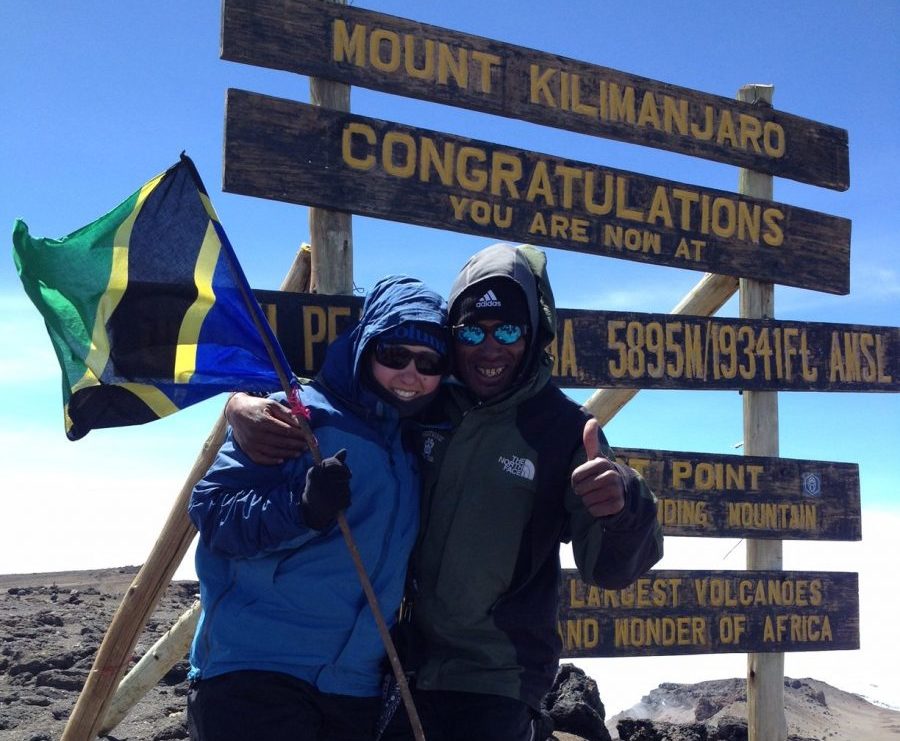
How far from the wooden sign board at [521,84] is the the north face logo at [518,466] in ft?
8.15

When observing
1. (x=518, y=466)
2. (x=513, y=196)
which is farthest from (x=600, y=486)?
(x=513, y=196)

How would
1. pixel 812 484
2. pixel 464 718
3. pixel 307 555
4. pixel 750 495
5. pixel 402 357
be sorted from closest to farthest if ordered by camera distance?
pixel 307 555 < pixel 464 718 < pixel 402 357 < pixel 750 495 < pixel 812 484

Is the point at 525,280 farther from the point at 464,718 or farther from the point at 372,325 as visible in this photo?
the point at 464,718

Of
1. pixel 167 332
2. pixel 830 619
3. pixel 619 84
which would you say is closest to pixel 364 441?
pixel 167 332

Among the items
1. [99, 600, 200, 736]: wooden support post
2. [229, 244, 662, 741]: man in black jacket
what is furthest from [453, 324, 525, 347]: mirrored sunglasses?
[99, 600, 200, 736]: wooden support post

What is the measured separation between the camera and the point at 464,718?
3086 mm

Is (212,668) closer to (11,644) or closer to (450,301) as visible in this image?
(450,301)

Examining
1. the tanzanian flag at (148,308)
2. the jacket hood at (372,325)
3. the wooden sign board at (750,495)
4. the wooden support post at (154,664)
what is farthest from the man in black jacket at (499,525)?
the wooden sign board at (750,495)

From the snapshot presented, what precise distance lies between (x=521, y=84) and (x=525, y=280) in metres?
2.37

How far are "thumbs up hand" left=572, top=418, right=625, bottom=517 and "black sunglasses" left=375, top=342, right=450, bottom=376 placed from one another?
0.66 metres

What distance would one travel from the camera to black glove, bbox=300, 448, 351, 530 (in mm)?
2756

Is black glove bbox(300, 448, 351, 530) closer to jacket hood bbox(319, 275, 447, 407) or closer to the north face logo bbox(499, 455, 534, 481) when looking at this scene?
jacket hood bbox(319, 275, 447, 407)

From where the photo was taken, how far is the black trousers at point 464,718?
303 centimetres

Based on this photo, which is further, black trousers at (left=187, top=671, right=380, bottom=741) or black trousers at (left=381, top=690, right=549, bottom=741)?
black trousers at (left=381, top=690, right=549, bottom=741)
